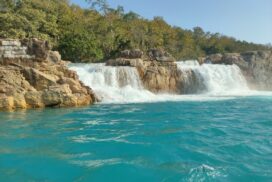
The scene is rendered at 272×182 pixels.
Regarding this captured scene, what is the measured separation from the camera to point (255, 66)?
35781 mm

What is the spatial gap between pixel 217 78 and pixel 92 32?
16077 mm

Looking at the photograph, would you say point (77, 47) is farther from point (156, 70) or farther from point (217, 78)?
point (217, 78)

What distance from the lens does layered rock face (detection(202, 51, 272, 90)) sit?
3506cm

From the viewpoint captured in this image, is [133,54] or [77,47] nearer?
[133,54]

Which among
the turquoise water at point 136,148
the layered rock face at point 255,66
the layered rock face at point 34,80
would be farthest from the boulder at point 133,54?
the turquoise water at point 136,148

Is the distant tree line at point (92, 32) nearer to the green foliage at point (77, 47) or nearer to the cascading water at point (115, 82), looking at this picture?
the green foliage at point (77, 47)

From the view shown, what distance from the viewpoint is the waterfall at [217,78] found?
2862 centimetres

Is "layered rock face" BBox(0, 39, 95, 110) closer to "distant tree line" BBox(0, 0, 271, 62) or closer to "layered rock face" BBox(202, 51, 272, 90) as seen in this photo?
"distant tree line" BBox(0, 0, 271, 62)

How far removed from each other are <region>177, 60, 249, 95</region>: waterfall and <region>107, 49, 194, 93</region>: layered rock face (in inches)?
31.3

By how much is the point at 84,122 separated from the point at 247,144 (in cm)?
598

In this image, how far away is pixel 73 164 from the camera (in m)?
6.74

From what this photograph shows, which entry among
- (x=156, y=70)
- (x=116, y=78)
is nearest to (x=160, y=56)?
(x=156, y=70)

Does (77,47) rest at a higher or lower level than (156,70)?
higher

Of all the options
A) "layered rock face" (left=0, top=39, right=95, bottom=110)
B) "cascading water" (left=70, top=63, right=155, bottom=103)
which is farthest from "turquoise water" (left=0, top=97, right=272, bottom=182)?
"cascading water" (left=70, top=63, right=155, bottom=103)
